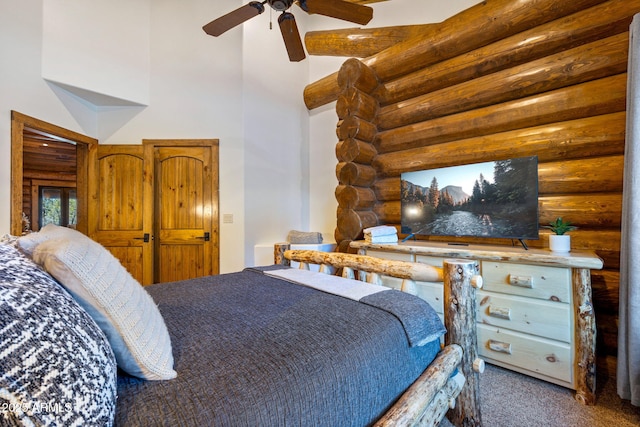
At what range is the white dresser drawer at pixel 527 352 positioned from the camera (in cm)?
178

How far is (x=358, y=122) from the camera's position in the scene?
3172 mm

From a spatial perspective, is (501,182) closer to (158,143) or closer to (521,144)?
(521,144)

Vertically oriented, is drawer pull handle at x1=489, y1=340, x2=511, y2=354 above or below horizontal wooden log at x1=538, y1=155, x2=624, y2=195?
below

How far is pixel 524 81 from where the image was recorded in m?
2.40

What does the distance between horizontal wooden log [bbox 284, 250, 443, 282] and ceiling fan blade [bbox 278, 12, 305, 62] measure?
2.03m

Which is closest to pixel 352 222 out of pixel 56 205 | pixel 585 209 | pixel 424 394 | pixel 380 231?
pixel 380 231

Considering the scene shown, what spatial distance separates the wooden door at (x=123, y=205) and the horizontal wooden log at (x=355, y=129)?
267 centimetres

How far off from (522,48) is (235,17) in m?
2.50

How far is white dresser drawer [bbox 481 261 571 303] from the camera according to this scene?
1.77 meters

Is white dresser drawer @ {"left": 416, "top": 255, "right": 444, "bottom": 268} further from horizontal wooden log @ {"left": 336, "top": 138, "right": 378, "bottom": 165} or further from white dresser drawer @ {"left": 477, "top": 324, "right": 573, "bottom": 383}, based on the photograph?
horizontal wooden log @ {"left": 336, "top": 138, "right": 378, "bottom": 165}

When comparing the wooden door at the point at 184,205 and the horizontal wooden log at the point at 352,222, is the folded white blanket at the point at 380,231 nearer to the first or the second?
the horizontal wooden log at the point at 352,222

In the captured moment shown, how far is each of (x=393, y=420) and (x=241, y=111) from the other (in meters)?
3.89

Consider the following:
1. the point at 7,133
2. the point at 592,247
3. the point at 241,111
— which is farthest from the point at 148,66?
the point at 592,247

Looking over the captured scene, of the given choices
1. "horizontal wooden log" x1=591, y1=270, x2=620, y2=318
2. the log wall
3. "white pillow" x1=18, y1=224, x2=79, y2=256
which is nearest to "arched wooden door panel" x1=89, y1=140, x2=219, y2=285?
the log wall
